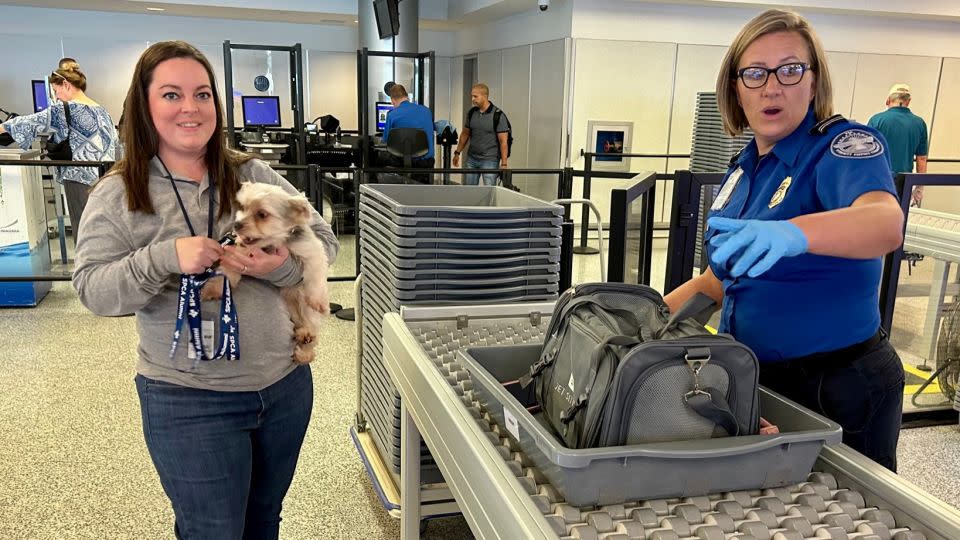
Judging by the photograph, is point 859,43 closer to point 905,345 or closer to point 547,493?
point 905,345

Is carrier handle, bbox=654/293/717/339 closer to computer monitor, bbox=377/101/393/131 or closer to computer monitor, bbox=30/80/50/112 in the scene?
computer monitor, bbox=377/101/393/131

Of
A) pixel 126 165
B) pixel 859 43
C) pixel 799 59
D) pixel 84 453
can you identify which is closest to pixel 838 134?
pixel 799 59

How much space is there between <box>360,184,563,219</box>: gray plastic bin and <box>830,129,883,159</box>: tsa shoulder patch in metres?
1.05

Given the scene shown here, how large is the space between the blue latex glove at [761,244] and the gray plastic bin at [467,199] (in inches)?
45.2

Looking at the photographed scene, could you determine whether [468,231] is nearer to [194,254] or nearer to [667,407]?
[194,254]

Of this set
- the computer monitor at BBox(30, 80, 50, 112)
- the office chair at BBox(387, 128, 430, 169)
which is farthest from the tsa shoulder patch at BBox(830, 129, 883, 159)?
the computer monitor at BBox(30, 80, 50, 112)

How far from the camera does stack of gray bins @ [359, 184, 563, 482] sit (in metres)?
2.21

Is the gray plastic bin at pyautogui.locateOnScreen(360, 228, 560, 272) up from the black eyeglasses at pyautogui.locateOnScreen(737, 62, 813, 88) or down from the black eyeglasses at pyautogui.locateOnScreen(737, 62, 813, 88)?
down

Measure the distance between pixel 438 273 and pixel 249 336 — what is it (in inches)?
30.4

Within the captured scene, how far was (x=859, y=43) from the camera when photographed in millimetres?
9383

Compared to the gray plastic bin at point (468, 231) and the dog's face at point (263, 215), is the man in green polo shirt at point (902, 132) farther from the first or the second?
the dog's face at point (263, 215)

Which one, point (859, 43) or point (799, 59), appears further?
point (859, 43)

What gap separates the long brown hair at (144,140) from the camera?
1.52m

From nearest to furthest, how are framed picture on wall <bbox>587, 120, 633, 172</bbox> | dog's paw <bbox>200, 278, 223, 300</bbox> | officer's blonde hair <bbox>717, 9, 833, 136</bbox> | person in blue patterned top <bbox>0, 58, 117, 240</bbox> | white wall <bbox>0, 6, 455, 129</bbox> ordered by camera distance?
officer's blonde hair <bbox>717, 9, 833, 136</bbox> < dog's paw <bbox>200, 278, 223, 300</bbox> < person in blue patterned top <bbox>0, 58, 117, 240</bbox> < framed picture on wall <bbox>587, 120, 633, 172</bbox> < white wall <bbox>0, 6, 455, 129</bbox>
